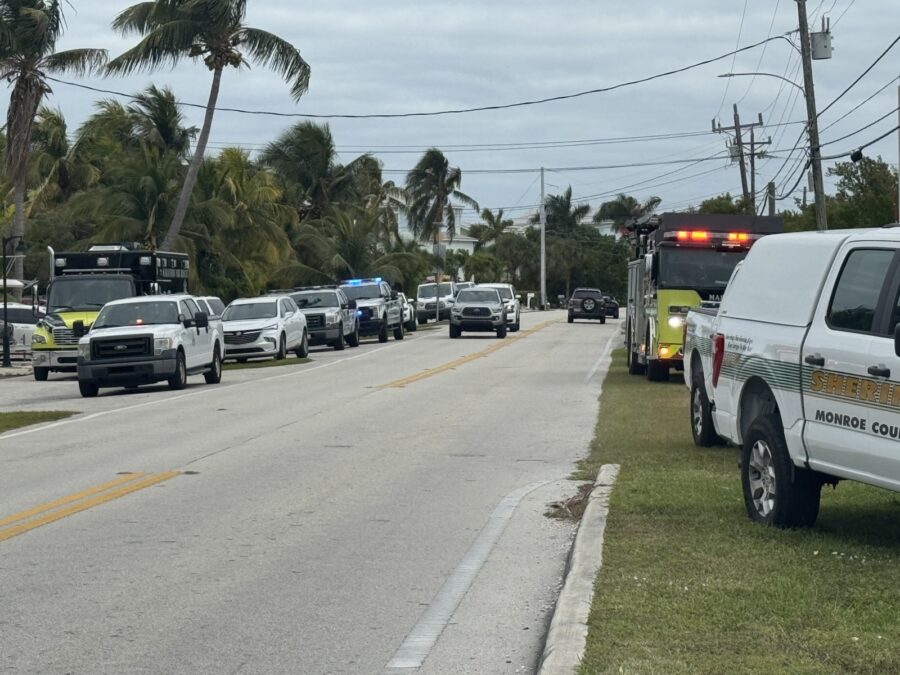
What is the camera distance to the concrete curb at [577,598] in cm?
624

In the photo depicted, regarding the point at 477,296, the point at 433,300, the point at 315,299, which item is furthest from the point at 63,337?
the point at 433,300

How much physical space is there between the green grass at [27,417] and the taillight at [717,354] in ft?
35.8

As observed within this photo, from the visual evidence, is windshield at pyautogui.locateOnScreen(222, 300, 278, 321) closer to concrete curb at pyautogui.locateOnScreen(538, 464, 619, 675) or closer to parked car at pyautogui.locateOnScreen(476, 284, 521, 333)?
parked car at pyautogui.locateOnScreen(476, 284, 521, 333)

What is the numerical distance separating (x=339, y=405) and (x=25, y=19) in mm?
24278

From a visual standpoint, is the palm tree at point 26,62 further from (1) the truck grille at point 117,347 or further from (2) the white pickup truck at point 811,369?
(2) the white pickup truck at point 811,369

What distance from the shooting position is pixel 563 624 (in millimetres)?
6887

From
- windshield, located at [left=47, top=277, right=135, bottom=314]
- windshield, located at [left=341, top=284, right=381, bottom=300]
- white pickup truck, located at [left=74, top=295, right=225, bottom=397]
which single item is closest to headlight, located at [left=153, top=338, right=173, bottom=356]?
white pickup truck, located at [left=74, top=295, right=225, bottom=397]

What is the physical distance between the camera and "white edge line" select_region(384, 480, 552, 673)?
6.70 metres

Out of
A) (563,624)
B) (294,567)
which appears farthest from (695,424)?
(563,624)

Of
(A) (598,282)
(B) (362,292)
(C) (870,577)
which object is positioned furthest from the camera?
(A) (598,282)

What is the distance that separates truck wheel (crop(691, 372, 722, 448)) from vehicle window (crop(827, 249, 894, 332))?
5538 mm

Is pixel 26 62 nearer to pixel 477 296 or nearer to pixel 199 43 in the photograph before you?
pixel 199 43

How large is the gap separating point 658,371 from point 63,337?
12975 mm

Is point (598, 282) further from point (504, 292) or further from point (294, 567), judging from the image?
point (294, 567)
